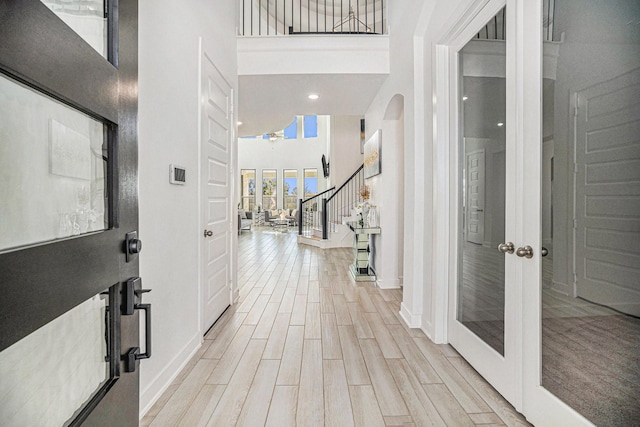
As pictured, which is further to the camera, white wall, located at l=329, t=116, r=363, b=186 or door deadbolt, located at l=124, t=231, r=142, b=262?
white wall, located at l=329, t=116, r=363, b=186

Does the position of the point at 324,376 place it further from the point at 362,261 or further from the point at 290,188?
the point at 290,188

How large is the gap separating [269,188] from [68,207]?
15.4 m

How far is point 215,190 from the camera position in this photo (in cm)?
317

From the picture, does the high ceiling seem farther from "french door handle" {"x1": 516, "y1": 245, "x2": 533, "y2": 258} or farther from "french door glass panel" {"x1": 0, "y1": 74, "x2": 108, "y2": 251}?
"french door glass panel" {"x1": 0, "y1": 74, "x2": 108, "y2": 251}

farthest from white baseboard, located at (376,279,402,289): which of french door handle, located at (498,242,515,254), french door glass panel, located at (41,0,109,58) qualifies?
french door glass panel, located at (41,0,109,58)

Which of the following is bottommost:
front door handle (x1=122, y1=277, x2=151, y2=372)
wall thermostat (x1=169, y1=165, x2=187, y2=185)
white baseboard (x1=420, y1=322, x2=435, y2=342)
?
white baseboard (x1=420, y1=322, x2=435, y2=342)

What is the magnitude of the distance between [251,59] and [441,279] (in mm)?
3192

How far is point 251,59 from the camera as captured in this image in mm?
4035

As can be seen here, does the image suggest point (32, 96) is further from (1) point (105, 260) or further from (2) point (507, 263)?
(2) point (507, 263)

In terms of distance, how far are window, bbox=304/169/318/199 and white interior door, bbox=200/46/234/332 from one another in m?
12.0

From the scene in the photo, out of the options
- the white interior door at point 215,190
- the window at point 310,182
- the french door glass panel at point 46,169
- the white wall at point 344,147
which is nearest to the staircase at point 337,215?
the white wall at point 344,147

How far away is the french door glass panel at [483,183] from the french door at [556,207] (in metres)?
0.01

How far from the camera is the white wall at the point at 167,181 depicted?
1.85 meters

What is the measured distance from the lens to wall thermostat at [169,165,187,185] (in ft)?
7.11
